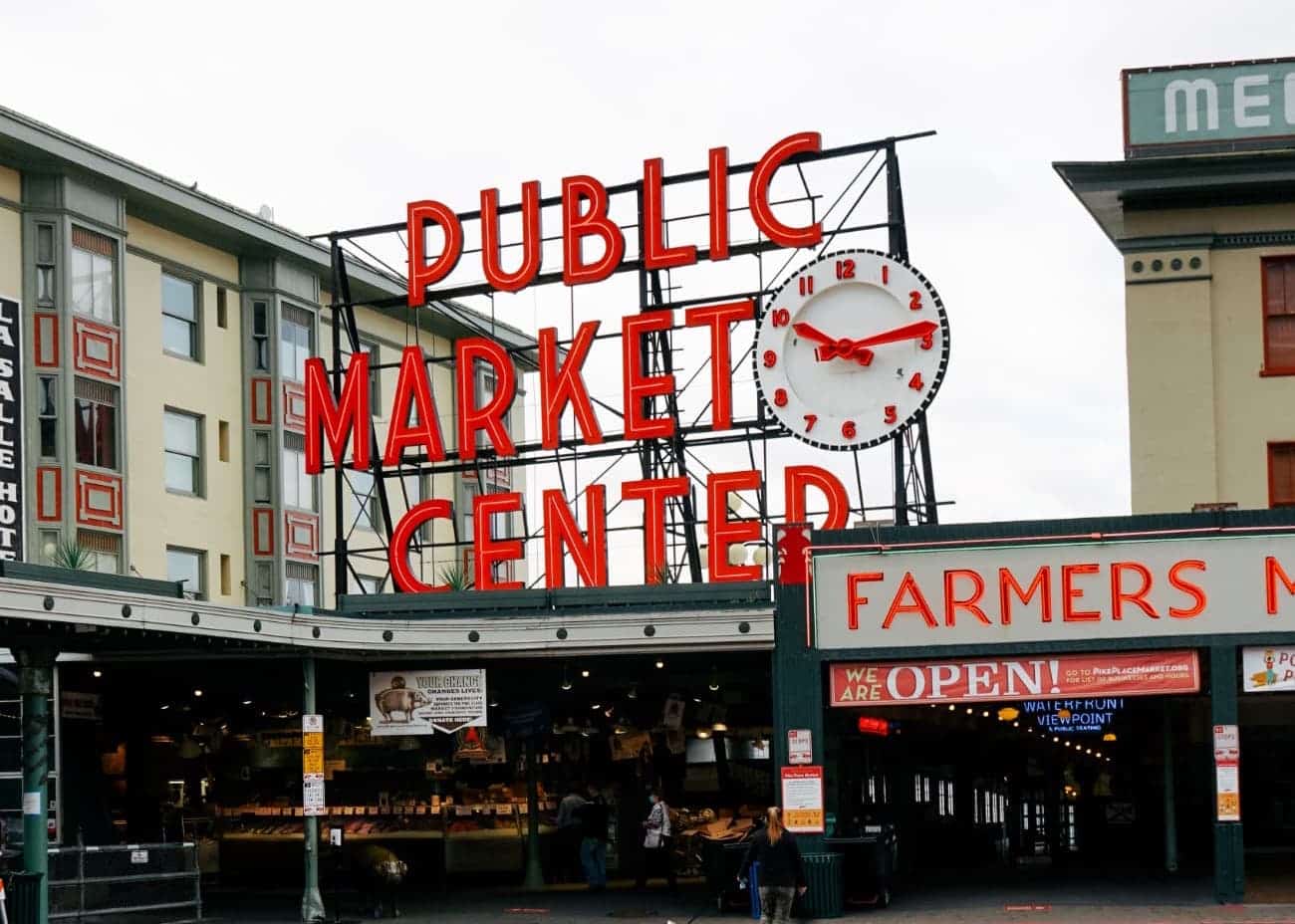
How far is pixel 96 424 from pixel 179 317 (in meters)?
5.49

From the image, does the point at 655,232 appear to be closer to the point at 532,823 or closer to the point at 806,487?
the point at 806,487

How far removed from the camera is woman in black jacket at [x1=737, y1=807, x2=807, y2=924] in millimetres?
25109

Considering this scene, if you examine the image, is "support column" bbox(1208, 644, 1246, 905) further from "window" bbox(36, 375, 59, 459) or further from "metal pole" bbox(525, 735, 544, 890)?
"window" bbox(36, 375, 59, 459)

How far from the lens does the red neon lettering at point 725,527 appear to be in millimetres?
38438

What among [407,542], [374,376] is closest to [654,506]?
[407,542]

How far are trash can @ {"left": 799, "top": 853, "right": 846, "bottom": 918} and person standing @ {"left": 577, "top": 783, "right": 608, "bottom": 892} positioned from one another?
21.3ft

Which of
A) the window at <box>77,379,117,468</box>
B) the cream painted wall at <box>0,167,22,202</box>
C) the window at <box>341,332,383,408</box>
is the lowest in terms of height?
the window at <box>77,379,117,468</box>

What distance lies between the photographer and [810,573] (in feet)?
104

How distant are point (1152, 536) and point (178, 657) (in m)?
15.8

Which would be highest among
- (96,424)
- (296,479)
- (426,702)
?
(96,424)

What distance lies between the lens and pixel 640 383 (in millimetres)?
40844

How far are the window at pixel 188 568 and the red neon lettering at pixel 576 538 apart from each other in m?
14.3

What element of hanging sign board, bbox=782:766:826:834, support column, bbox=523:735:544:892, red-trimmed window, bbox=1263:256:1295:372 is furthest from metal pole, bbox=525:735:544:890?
red-trimmed window, bbox=1263:256:1295:372

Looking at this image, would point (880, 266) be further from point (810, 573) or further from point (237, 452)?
point (237, 452)
